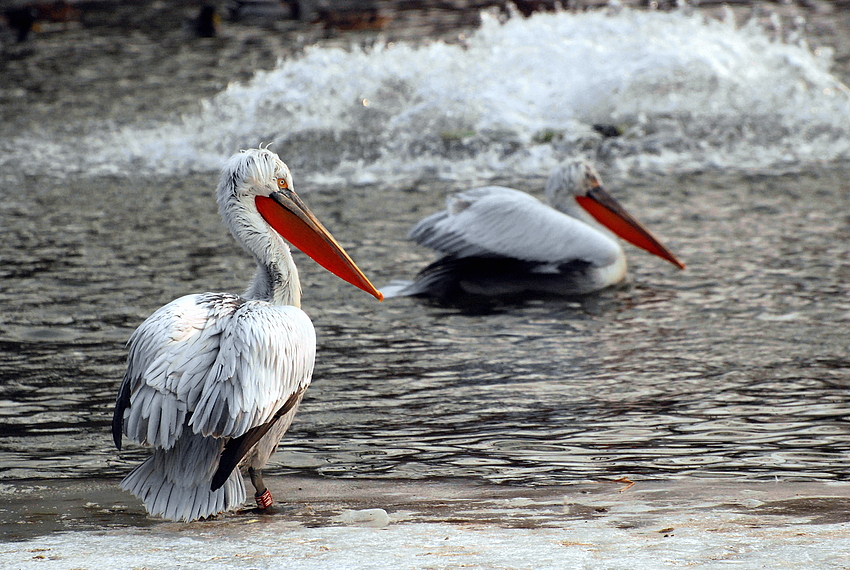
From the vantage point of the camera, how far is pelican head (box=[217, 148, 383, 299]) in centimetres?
379

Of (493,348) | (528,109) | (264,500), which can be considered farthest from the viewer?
(528,109)

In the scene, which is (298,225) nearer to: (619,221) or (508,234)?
(508,234)

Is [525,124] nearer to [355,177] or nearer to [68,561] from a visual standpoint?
[355,177]

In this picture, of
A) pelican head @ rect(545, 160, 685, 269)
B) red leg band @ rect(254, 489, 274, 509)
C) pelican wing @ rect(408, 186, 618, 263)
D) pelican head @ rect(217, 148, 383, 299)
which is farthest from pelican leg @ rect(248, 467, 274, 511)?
pelican head @ rect(545, 160, 685, 269)

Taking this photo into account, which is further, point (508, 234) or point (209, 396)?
point (508, 234)

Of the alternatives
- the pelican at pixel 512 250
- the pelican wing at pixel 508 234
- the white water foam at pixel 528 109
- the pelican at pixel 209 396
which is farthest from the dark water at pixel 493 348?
the white water foam at pixel 528 109

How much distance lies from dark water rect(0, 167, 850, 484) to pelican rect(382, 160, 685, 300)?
0.64ft

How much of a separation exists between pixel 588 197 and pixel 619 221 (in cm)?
26

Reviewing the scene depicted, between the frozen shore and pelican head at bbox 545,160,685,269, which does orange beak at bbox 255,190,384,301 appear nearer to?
the frozen shore

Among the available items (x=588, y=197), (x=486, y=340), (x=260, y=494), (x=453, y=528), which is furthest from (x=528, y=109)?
(x=453, y=528)

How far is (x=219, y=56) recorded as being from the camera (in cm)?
1438

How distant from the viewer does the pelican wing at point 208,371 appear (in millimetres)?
3154

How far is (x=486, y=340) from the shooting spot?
18.1 feet

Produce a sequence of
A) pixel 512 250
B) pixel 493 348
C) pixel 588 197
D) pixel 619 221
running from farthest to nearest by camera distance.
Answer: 1. pixel 588 197
2. pixel 619 221
3. pixel 512 250
4. pixel 493 348
